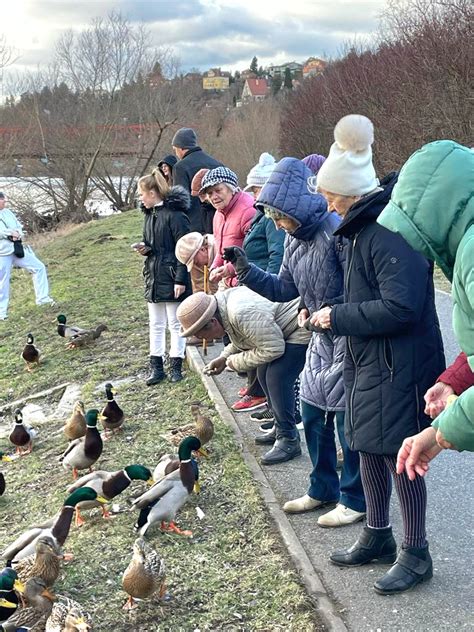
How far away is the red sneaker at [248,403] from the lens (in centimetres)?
661

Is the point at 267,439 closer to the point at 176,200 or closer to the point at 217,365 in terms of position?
the point at 217,365

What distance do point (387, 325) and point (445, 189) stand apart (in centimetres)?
109

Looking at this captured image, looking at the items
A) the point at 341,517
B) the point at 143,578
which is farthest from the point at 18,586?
the point at 341,517

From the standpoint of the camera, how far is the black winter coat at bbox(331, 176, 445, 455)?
3.39 metres

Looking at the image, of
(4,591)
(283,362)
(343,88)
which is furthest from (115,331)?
(343,88)

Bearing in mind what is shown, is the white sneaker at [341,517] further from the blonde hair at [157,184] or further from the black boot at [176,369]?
the blonde hair at [157,184]

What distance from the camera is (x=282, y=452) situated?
543cm

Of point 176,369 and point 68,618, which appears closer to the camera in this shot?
point 68,618

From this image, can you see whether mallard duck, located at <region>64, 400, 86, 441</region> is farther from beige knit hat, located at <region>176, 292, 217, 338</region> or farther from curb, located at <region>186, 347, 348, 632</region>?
beige knit hat, located at <region>176, 292, 217, 338</region>

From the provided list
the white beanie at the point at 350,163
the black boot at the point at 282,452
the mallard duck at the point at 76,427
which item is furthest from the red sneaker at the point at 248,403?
the white beanie at the point at 350,163

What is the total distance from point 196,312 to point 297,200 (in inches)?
40.4

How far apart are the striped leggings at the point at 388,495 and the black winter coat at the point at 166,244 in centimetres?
392

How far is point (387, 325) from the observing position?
3.41 m

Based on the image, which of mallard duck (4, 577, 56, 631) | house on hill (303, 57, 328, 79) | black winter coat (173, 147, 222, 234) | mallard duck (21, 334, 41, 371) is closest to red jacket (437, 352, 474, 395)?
mallard duck (4, 577, 56, 631)
